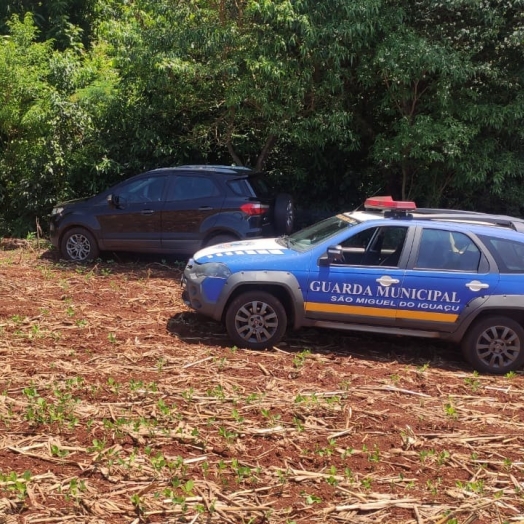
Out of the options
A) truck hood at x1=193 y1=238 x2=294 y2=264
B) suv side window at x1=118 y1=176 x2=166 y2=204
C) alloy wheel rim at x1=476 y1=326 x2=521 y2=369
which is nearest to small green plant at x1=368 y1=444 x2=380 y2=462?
alloy wheel rim at x1=476 y1=326 x2=521 y2=369

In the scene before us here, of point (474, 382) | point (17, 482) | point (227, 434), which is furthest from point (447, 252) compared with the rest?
point (17, 482)

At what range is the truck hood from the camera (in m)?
7.52

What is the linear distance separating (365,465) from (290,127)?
8.10 metres

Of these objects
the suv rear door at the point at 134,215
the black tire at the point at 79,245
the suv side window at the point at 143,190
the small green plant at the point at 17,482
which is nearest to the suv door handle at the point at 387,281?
the small green plant at the point at 17,482

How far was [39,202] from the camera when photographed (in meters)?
14.0

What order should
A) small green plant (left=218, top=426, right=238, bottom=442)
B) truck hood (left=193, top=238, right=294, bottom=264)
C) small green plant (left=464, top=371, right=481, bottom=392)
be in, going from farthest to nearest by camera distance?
truck hood (left=193, top=238, right=294, bottom=264)
small green plant (left=464, top=371, right=481, bottom=392)
small green plant (left=218, top=426, right=238, bottom=442)

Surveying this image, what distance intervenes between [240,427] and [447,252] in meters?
3.11

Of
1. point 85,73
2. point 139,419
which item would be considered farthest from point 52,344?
point 85,73

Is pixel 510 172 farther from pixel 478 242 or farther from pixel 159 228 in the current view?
pixel 159 228

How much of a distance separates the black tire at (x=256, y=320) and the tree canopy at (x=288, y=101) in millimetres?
4804

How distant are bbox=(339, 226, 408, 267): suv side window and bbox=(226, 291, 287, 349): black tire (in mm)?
909

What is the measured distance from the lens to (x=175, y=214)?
11086 mm

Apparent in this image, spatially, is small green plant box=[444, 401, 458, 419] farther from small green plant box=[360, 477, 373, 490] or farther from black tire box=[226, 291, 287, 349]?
black tire box=[226, 291, 287, 349]

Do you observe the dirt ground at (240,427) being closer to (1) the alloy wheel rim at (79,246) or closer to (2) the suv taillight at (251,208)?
(2) the suv taillight at (251,208)
